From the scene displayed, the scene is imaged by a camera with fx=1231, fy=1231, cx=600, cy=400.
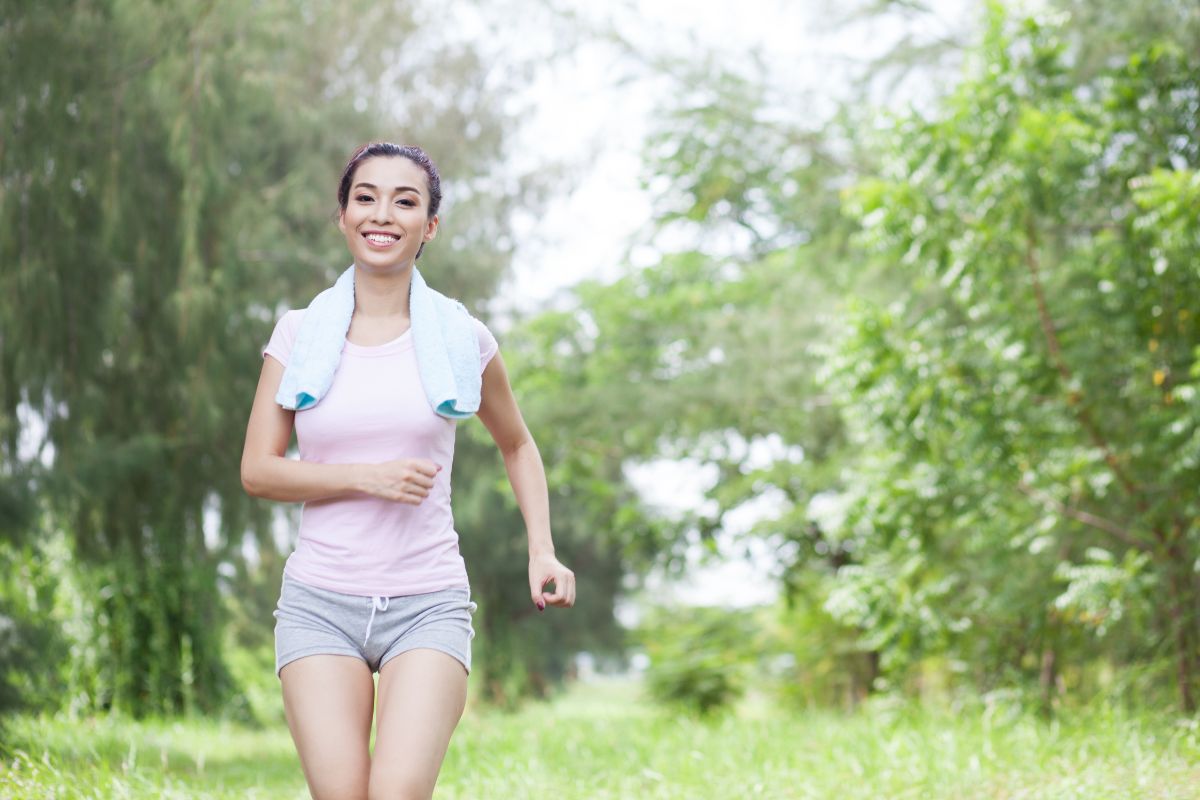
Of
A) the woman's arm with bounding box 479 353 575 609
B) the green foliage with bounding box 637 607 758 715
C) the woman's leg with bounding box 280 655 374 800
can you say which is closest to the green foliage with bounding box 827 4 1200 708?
the green foliage with bounding box 637 607 758 715

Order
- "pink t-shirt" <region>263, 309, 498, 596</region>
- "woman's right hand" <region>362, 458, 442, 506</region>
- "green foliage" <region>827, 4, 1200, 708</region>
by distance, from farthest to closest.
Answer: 1. "green foliage" <region>827, 4, 1200, 708</region>
2. "pink t-shirt" <region>263, 309, 498, 596</region>
3. "woman's right hand" <region>362, 458, 442, 506</region>

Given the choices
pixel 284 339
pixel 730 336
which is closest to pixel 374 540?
pixel 284 339

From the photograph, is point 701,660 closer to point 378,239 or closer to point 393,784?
point 378,239

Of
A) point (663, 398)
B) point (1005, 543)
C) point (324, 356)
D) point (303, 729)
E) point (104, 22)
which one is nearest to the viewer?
point (303, 729)

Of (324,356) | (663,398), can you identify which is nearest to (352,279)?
(324,356)

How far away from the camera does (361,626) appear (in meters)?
2.51

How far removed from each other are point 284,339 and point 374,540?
0.49 m

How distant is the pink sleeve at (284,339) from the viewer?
266cm

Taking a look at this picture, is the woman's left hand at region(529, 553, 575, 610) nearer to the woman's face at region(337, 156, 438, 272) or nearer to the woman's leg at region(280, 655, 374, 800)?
the woman's leg at region(280, 655, 374, 800)

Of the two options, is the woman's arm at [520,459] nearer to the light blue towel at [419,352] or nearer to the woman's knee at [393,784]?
the light blue towel at [419,352]

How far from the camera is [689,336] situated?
1130 centimetres

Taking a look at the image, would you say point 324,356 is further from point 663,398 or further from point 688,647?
point 688,647

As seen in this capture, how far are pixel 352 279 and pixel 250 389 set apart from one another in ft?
22.4

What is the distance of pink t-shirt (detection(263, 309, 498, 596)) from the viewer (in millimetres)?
2541
